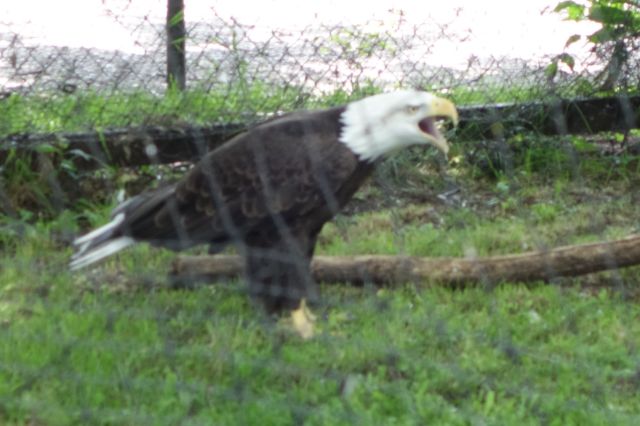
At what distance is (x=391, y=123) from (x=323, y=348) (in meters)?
0.73

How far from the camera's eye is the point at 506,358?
148 inches

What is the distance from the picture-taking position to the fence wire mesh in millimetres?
3502

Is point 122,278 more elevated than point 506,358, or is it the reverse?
point 506,358

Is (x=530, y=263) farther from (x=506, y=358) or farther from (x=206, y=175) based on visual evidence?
(x=206, y=175)

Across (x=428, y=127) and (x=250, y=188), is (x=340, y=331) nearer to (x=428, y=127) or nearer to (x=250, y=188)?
(x=250, y=188)

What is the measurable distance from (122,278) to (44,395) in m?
1.08

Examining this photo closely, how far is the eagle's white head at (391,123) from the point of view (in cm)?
400

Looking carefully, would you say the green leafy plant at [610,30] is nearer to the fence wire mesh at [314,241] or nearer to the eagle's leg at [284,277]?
the fence wire mesh at [314,241]

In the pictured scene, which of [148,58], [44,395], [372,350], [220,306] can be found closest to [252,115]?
[148,58]

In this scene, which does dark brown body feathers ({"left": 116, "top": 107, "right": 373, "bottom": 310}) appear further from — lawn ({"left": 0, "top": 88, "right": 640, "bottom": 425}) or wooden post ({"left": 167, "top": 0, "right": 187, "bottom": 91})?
wooden post ({"left": 167, "top": 0, "right": 187, "bottom": 91})

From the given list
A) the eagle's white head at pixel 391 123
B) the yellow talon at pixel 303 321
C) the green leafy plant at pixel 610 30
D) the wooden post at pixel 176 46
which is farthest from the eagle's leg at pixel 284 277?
the green leafy plant at pixel 610 30

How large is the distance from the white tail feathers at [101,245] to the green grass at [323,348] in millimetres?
122

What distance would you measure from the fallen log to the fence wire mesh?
2 centimetres

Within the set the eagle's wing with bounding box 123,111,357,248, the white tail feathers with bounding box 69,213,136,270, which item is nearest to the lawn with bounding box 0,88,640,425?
the white tail feathers with bounding box 69,213,136,270
